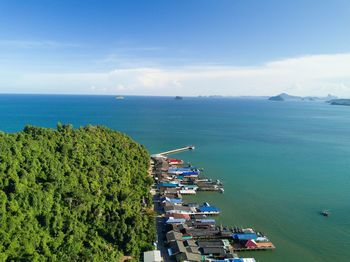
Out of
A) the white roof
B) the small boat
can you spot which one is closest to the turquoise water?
the small boat

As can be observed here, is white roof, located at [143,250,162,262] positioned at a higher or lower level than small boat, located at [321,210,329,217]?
higher

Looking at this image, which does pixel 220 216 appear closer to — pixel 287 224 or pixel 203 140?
pixel 287 224

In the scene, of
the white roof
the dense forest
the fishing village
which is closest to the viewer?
the dense forest

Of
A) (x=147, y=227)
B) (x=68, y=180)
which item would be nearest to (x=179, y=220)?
(x=147, y=227)

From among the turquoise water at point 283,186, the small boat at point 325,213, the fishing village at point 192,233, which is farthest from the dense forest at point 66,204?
the small boat at point 325,213

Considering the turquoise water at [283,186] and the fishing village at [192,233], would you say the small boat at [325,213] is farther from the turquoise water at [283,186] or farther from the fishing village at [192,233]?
the fishing village at [192,233]

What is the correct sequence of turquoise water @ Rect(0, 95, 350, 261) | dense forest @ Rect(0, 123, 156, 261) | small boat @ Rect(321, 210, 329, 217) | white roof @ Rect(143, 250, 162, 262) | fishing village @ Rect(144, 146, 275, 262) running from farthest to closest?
small boat @ Rect(321, 210, 329, 217), turquoise water @ Rect(0, 95, 350, 261), fishing village @ Rect(144, 146, 275, 262), white roof @ Rect(143, 250, 162, 262), dense forest @ Rect(0, 123, 156, 261)

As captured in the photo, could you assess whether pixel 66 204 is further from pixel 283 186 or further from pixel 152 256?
pixel 283 186

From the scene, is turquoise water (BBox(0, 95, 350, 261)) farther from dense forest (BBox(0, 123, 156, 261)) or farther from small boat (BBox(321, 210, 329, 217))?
dense forest (BBox(0, 123, 156, 261))

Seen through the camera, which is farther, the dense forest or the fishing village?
the fishing village
